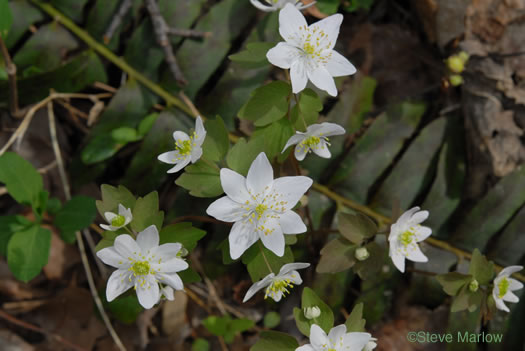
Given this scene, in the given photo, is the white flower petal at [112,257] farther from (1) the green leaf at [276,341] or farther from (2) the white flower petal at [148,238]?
(1) the green leaf at [276,341]

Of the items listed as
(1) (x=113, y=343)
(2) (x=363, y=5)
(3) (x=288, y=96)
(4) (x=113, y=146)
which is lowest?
(1) (x=113, y=343)

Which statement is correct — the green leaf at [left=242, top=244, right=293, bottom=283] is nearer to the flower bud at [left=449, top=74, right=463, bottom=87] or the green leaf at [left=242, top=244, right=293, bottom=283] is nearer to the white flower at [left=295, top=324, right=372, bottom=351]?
the white flower at [left=295, top=324, right=372, bottom=351]

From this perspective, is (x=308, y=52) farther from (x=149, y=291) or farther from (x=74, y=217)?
(x=74, y=217)

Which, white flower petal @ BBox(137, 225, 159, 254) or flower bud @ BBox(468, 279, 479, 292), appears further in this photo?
flower bud @ BBox(468, 279, 479, 292)

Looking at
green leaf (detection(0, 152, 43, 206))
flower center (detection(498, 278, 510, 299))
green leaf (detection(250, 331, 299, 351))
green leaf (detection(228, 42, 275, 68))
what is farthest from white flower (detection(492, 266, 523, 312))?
green leaf (detection(0, 152, 43, 206))

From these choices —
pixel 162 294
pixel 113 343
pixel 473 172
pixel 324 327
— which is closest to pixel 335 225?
pixel 324 327

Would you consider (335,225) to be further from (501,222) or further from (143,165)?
(143,165)

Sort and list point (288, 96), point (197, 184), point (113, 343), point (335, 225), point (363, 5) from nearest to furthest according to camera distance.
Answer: point (197, 184), point (288, 96), point (335, 225), point (363, 5), point (113, 343)
